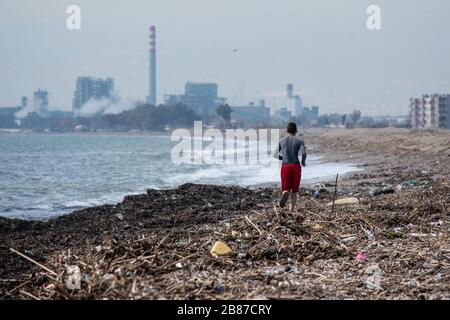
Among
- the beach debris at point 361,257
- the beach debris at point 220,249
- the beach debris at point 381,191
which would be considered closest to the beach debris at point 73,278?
the beach debris at point 220,249

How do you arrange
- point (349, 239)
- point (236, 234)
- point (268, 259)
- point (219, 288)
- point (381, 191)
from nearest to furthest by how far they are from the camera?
point (219, 288) → point (268, 259) → point (349, 239) → point (236, 234) → point (381, 191)

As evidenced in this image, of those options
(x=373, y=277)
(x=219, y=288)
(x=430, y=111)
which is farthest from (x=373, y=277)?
(x=430, y=111)

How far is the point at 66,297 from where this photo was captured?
18.2 ft

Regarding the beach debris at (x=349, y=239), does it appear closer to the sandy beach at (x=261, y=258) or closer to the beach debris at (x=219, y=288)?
the sandy beach at (x=261, y=258)

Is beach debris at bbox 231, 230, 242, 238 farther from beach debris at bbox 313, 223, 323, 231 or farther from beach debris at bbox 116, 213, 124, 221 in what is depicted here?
beach debris at bbox 116, 213, 124, 221

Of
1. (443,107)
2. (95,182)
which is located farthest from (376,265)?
(443,107)

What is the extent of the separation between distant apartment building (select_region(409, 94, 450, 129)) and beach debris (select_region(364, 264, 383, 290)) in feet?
346

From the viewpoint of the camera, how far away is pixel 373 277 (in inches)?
249

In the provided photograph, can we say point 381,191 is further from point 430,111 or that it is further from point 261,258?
point 430,111

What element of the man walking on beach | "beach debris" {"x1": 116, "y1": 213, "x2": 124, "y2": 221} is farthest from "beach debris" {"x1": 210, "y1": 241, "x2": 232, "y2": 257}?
"beach debris" {"x1": 116, "y1": 213, "x2": 124, "y2": 221}

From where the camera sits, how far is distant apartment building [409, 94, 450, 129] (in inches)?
4665

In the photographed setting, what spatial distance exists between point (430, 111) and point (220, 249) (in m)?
125
